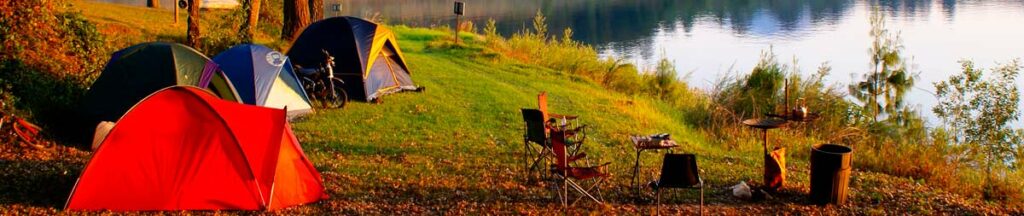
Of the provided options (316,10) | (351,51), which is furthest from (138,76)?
(316,10)

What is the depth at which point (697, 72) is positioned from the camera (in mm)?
27781

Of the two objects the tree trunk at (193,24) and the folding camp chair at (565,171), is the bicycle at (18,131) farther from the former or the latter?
the tree trunk at (193,24)

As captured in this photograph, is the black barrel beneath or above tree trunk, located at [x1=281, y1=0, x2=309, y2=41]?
beneath

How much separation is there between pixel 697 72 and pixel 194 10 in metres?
15.4

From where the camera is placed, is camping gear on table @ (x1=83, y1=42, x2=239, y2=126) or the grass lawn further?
camping gear on table @ (x1=83, y1=42, x2=239, y2=126)

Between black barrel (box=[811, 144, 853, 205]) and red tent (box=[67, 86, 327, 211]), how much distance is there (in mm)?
4767

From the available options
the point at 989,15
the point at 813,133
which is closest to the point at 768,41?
the point at 989,15

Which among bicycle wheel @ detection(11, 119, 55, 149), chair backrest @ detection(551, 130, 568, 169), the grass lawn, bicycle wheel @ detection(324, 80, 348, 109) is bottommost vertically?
the grass lawn

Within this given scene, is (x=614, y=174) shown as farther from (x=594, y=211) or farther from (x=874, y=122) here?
(x=874, y=122)

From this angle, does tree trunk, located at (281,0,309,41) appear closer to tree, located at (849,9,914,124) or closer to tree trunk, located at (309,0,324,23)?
tree trunk, located at (309,0,324,23)

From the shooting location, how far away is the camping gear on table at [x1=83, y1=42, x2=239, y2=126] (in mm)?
11391

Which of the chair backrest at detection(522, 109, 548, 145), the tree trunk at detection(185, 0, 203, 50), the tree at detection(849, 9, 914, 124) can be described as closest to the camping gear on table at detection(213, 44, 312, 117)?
the tree trunk at detection(185, 0, 203, 50)

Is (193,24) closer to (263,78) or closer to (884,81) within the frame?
(263,78)

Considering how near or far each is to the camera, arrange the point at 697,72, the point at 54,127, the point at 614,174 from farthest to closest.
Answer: the point at 697,72, the point at 54,127, the point at 614,174
